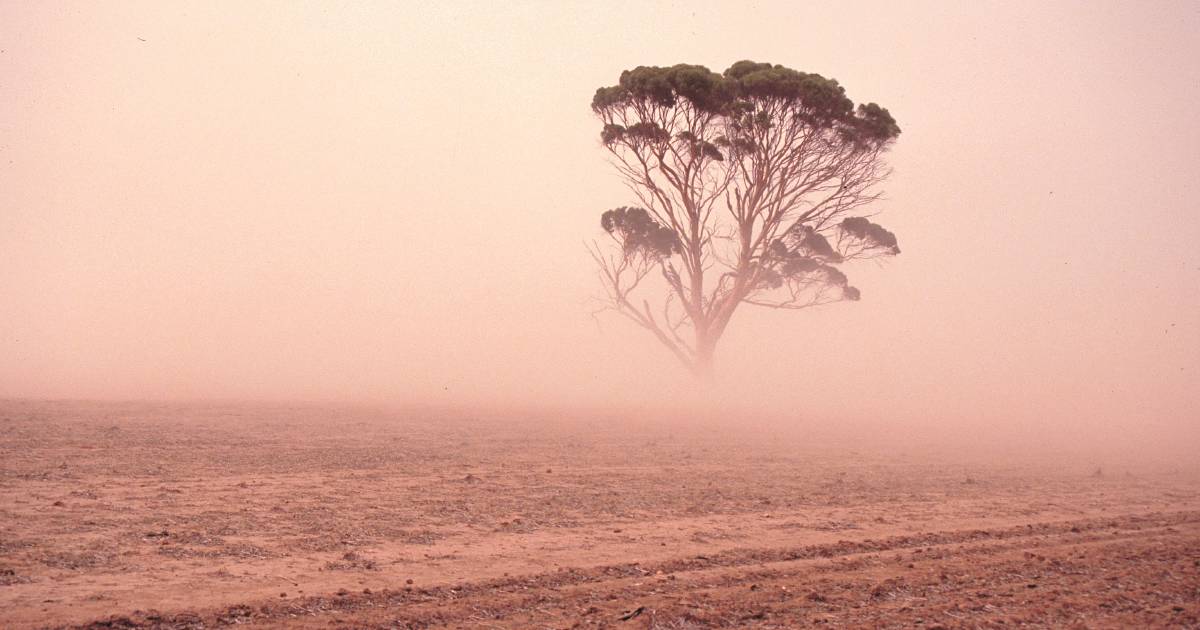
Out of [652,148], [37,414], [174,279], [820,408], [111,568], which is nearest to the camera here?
[111,568]

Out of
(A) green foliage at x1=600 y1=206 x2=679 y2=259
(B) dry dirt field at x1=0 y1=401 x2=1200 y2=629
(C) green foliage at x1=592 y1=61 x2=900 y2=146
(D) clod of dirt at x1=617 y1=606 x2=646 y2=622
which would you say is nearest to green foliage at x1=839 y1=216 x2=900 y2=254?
(C) green foliage at x1=592 y1=61 x2=900 y2=146

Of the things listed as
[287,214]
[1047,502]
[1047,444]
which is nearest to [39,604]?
[1047,502]

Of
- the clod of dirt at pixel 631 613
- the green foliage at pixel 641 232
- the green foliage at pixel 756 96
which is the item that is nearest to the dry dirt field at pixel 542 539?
the clod of dirt at pixel 631 613

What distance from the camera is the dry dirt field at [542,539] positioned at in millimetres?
6773

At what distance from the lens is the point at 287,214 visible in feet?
319

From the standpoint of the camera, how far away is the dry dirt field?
6.77 meters

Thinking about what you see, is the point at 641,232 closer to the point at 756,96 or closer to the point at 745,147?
the point at 745,147

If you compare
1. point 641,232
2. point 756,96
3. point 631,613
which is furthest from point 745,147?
point 631,613

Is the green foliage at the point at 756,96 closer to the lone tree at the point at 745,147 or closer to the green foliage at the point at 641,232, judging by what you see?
the lone tree at the point at 745,147

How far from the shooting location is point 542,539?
9.29 metres

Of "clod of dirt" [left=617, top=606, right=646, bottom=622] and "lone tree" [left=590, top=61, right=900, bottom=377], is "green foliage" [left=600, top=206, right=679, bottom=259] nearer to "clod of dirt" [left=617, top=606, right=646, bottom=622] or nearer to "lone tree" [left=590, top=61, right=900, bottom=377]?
"lone tree" [left=590, top=61, right=900, bottom=377]

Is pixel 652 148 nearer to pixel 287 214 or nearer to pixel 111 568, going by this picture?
pixel 111 568

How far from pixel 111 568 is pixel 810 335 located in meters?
80.4

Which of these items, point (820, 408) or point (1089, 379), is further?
point (1089, 379)
